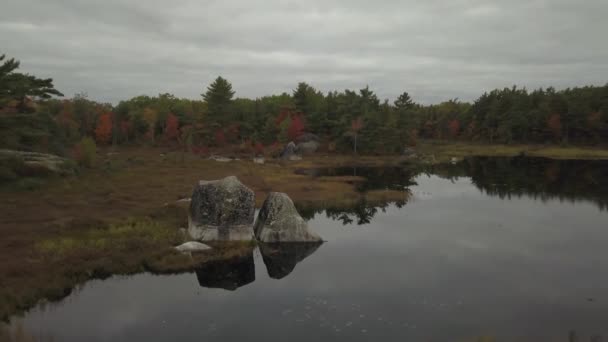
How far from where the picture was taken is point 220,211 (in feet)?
89.1

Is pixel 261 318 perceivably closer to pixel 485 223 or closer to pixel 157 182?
pixel 485 223

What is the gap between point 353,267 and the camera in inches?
946

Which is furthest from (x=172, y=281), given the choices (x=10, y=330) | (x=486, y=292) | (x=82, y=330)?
(x=486, y=292)

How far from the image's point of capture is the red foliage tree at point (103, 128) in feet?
333

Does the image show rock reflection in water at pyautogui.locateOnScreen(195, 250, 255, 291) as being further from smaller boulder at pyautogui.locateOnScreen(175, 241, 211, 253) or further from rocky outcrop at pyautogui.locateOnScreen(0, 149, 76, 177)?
rocky outcrop at pyautogui.locateOnScreen(0, 149, 76, 177)

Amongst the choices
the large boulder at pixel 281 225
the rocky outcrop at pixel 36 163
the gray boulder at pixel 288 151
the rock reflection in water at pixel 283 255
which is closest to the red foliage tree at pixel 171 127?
the gray boulder at pixel 288 151

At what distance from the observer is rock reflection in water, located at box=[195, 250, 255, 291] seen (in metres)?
21.7

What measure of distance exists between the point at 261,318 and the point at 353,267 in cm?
774

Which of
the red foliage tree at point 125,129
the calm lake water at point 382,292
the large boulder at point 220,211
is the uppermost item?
the red foliage tree at point 125,129

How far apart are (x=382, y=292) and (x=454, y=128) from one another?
416 feet

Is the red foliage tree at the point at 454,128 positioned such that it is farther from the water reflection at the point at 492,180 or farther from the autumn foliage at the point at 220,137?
the autumn foliage at the point at 220,137

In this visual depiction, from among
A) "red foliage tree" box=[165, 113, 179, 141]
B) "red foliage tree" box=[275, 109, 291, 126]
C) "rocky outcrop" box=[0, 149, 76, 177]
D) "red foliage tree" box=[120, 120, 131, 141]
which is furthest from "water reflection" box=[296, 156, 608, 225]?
"red foliage tree" box=[120, 120, 131, 141]

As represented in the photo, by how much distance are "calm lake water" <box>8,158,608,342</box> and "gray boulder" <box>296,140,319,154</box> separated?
194ft

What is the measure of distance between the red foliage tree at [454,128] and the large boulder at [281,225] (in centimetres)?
11925
